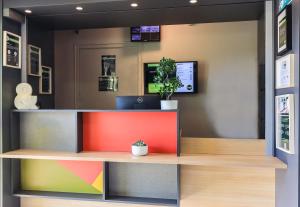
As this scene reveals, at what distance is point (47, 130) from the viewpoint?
296cm

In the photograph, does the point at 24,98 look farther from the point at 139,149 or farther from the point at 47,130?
the point at 139,149

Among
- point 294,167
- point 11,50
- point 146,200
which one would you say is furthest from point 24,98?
point 294,167

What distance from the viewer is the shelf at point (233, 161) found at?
219 centimetres

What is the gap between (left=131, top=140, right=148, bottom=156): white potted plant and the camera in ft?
8.21

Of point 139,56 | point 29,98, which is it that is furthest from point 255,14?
point 29,98

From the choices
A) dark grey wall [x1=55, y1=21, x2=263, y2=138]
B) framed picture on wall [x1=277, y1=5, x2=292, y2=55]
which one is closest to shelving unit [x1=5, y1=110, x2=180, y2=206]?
framed picture on wall [x1=277, y1=5, x2=292, y2=55]

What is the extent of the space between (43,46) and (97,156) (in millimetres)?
2255

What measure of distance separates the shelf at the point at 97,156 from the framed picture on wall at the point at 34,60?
115 centimetres

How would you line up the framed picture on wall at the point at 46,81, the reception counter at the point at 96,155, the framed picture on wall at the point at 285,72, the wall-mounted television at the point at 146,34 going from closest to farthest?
the framed picture on wall at the point at 285,72, the reception counter at the point at 96,155, the framed picture on wall at the point at 46,81, the wall-mounted television at the point at 146,34

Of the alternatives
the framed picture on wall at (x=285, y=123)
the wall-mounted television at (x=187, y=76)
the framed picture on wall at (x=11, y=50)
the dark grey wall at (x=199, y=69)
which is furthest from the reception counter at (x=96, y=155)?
the wall-mounted television at (x=187, y=76)

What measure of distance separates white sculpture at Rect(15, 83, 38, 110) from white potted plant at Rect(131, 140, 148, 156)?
130cm

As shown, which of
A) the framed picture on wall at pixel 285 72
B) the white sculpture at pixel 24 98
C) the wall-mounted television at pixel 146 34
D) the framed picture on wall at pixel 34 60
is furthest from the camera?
the wall-mounted television at pixel 146 34

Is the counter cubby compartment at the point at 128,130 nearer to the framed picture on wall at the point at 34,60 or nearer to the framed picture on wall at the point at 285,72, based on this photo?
the framed picture on wall at the point at 285,72

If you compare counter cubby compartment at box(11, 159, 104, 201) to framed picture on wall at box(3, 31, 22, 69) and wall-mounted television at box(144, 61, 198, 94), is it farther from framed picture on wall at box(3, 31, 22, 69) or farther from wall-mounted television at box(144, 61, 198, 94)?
wall-mounted television at box(144, 61, 198, 94)
